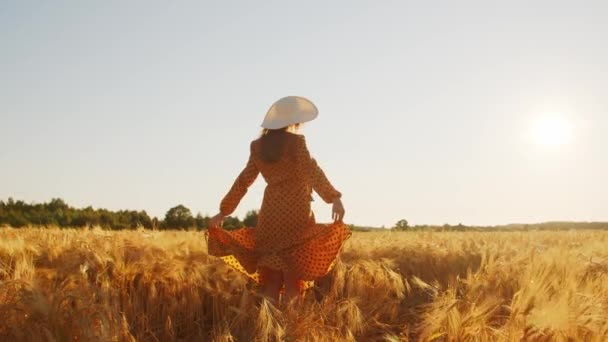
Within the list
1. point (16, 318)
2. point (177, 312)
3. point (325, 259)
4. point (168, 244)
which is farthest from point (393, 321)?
point (16, 318)

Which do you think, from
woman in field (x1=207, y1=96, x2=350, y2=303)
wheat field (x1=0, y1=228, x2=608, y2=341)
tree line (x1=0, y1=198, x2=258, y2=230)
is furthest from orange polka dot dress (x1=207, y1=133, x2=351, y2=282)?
tree line (x1=0, y1=198, x2=258, y2=230)

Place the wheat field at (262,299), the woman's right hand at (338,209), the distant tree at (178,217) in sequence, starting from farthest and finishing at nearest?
the distant tree at (178,217) < the woman's right hand at (338,209) < the wheat field at (262,299)

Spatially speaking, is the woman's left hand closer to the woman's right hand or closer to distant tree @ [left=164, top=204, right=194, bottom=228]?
the woman's right hand

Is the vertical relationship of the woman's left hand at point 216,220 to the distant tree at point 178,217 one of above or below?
below

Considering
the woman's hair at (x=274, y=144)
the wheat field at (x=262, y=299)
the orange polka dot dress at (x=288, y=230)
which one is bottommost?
the wheat field at (x=262, y=299)

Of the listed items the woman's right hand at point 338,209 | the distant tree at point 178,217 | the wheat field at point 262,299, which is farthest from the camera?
the distant tree at point 178,217

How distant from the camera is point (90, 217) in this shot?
61.1 ft

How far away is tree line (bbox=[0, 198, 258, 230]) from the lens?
16906 mm

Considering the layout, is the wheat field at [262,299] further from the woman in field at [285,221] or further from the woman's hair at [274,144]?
the woman's hair at [274,144]

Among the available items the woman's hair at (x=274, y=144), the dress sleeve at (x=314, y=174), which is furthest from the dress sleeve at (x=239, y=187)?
the dress sleeve at (x=314, y=174)

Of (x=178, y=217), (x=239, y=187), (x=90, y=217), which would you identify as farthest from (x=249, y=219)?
(x=239, y=187)

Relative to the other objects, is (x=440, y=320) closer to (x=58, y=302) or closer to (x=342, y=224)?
(x=342, y=224)

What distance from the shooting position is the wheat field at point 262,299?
8.67 feet

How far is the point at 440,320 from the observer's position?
9.72 ft
